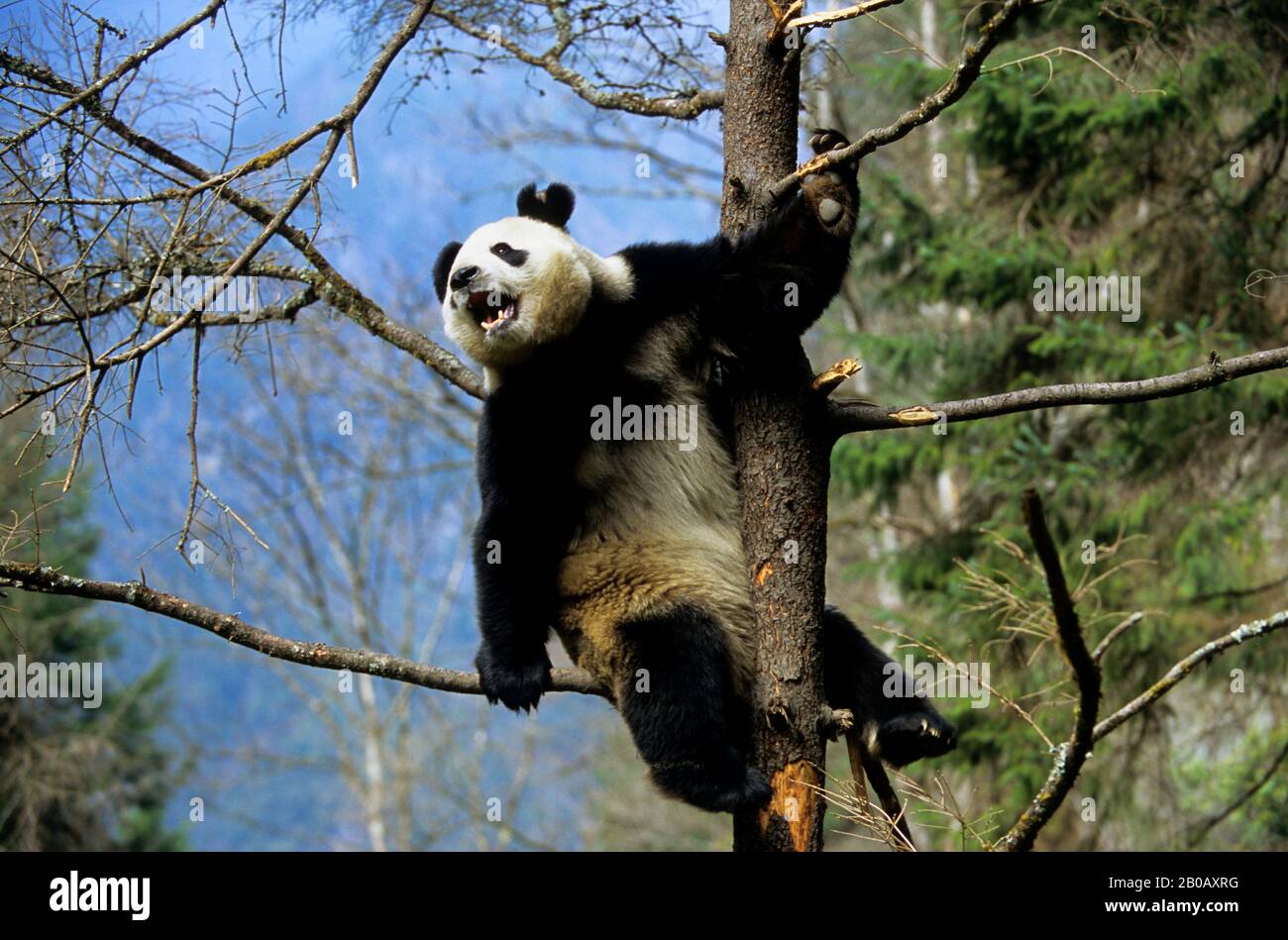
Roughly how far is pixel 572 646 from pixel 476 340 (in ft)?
4.76

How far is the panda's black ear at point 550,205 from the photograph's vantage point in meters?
5.69

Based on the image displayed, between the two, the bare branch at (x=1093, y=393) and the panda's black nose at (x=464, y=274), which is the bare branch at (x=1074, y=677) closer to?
the bare branch at (x=1093, y=393)

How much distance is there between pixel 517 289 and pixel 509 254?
225 millimetres

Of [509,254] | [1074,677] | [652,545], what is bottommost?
[1074,677]

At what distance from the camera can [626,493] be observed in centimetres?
521

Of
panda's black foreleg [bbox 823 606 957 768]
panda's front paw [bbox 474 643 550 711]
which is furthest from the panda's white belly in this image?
panda's black foreleg [bbox 823 606 957 768]

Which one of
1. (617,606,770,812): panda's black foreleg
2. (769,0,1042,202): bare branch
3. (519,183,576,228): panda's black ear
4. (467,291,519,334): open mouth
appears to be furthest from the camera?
(519,183,576,228): panda's black ear

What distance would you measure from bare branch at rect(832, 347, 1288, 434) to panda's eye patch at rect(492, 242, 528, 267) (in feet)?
5.96

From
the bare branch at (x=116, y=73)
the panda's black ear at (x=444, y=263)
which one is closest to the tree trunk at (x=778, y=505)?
the panda's black ear at (x=444, y=263)

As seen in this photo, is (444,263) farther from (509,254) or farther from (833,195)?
(833,195)

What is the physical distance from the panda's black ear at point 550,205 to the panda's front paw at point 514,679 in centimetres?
214

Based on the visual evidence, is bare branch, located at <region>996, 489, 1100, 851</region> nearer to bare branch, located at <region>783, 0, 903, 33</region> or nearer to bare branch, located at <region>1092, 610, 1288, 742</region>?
bare branch, located at <region>1092, 610, 1288, 742</region>

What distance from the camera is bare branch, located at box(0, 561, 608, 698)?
4.19 metres

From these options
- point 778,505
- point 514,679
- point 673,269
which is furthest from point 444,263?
point 778,505
